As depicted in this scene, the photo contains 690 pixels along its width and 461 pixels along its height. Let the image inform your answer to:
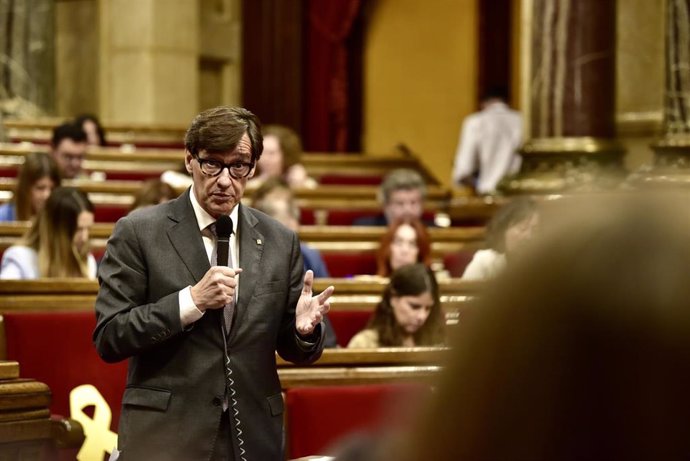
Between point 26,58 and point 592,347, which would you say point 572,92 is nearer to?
point 26,58

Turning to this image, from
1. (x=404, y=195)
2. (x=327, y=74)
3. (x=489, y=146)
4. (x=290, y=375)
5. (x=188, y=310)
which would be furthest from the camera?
(x=327, y=74)

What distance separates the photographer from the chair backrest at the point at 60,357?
4207 mm

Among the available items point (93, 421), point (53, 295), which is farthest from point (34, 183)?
point (93, 421)

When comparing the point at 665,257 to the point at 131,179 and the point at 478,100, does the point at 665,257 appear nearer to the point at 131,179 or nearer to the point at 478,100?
the point at 131,179

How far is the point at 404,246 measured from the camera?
6.21m

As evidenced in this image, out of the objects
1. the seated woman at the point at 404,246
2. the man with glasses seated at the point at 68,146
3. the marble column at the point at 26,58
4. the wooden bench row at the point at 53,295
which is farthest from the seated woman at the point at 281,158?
the marble column at the point at 26,58

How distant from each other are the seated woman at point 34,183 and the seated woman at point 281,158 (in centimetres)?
129

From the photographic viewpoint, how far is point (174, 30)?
13.3 meters

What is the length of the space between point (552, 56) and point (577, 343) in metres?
7.36

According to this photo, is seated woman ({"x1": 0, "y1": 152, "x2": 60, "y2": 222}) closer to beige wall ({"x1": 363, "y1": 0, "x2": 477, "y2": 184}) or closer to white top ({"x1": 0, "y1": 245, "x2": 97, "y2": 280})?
white top ({"x1": 0, "y1": 245, "x2": 97, "y2": 280})

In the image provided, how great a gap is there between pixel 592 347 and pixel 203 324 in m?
2.13

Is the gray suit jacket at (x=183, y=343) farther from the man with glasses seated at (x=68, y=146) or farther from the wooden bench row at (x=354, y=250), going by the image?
the man with glasses seated at (x=68, y=146)

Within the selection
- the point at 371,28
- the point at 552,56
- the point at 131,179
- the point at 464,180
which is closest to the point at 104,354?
the point at 552,56

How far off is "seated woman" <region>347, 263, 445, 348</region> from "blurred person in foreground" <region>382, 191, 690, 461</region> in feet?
13.0
